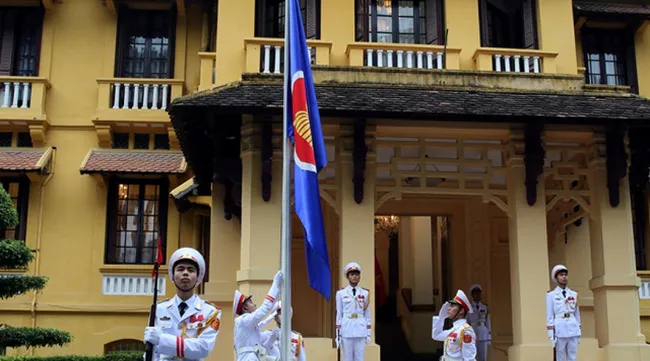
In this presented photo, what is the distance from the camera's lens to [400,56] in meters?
15.3

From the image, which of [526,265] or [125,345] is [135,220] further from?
[526,265]

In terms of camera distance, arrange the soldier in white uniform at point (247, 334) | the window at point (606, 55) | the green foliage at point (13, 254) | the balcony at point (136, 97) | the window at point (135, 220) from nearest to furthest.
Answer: the soldier in white uniform at point (247, 334) → the green foliage at point (13, 254) → the window at point (135, 220) → the balcony at point (136, 97) → the window at point (606, 55)

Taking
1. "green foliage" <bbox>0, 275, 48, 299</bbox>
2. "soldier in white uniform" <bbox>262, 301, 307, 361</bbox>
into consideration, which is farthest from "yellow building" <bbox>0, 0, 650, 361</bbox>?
"green foliage" <bbox>0, 275, 48, 299</bbox>

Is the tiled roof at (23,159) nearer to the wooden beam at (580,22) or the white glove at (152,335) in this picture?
the wooden beam at (580,22)

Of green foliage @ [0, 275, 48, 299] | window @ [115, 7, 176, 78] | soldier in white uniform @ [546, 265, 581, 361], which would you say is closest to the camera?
green foliage @ [0, 275, 48, 299]

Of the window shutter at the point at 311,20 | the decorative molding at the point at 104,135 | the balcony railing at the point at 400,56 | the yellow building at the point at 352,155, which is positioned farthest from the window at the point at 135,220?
the balcony railing at the point at 400,56

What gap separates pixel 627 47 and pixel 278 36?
9.08 m

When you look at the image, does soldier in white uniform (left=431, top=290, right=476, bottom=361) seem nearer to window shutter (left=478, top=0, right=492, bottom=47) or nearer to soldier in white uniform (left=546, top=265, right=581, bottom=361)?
soldier in white uniform (left=546, top=265, right=581, bottom=361)

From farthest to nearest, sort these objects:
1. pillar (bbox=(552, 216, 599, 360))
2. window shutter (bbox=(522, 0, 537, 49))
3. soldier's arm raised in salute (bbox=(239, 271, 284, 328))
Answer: pillar (bbox=(552, 216, 599, 360)), window shutter (bbox=(522, 0, 537, 49)), soldier's arm raised in salute (bbox=(239, 271, 284, 328))

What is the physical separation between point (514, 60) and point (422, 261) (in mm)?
7749

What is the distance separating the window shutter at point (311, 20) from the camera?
1588 centimetres

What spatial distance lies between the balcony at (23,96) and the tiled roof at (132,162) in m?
1.58

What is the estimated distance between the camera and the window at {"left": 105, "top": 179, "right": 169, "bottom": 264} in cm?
1853

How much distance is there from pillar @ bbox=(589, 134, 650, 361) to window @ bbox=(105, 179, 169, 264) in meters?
9.62
